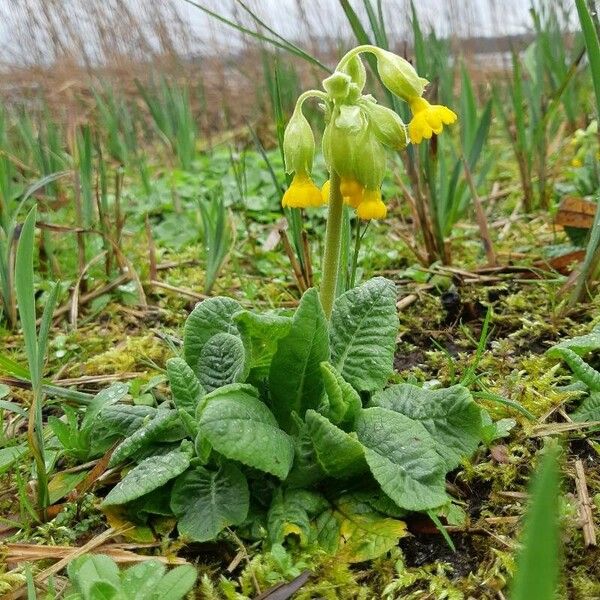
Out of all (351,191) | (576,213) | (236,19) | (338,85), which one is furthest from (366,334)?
(236,19)

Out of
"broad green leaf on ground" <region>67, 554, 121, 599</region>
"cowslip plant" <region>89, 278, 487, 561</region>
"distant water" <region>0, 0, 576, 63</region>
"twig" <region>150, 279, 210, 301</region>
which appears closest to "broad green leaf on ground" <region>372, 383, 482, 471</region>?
"cowslip plant" <region>89, 278, 487, 561</region>

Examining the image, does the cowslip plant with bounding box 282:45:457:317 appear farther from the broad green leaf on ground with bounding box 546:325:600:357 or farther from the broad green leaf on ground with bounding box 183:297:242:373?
the broad green leaf on ground with bounding box 546:325:600:357

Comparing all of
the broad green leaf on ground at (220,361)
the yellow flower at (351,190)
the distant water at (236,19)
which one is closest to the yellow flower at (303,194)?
the yellow flower at (351,190)

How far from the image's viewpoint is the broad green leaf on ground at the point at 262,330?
131cm

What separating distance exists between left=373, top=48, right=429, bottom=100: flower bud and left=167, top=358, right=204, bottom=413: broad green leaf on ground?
747mm

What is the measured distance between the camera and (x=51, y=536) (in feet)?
4.38

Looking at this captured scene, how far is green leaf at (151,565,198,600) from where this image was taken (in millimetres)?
1103

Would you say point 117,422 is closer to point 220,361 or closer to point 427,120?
point 220,361

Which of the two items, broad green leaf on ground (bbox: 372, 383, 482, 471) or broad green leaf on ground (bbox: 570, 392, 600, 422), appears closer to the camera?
broad green leaf on ground (bbox: 372, 383, 482, 471)

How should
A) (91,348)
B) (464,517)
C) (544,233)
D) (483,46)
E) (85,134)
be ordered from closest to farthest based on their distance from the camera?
(464,517) → (91,348) → (85,134) → (544,233) → (483,46)

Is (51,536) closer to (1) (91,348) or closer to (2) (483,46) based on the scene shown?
(1) (91,348)

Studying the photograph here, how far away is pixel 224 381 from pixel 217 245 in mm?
1041

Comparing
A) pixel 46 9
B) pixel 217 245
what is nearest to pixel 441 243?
pixel 217 245

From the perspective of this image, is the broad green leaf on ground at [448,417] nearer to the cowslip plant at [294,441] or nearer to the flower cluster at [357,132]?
the cowslip plant at [294,441]
